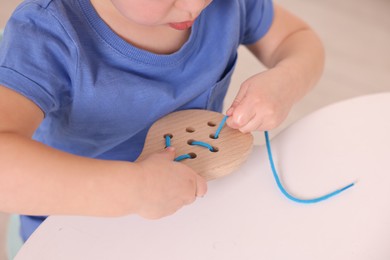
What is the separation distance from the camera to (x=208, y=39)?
1.90ft

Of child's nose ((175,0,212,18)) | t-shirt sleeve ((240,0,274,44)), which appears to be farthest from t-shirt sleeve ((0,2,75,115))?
t-shirt sleeve ((240,0,274,44))

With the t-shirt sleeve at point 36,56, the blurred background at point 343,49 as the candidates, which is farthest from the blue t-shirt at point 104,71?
the blurred background at point 343,49

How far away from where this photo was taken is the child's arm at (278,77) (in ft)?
1.61

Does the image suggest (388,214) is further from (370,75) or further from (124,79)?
(370,75)

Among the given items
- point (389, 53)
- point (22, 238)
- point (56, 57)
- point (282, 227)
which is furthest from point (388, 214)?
point (389, 53)

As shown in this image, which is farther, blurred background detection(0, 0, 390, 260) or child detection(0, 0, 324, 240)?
blurred background detection(0, 0, 390, 260)

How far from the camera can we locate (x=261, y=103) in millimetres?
498

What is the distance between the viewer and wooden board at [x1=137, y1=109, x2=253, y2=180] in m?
0.44

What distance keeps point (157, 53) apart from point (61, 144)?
0.51ft

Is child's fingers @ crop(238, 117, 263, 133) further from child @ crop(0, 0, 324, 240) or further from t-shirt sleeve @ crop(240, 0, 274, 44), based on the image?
t-shirt sleeve @ crop(240, 0, 274, 44)

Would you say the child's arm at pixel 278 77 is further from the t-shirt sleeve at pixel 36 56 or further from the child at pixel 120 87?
the t-shirt sleeve at pixel 36 56

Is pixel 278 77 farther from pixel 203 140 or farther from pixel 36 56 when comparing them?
pixel 36 56

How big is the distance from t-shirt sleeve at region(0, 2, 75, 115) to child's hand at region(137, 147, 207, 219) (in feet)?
0.37

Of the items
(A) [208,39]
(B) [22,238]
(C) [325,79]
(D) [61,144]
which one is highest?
(C) [325,79]
